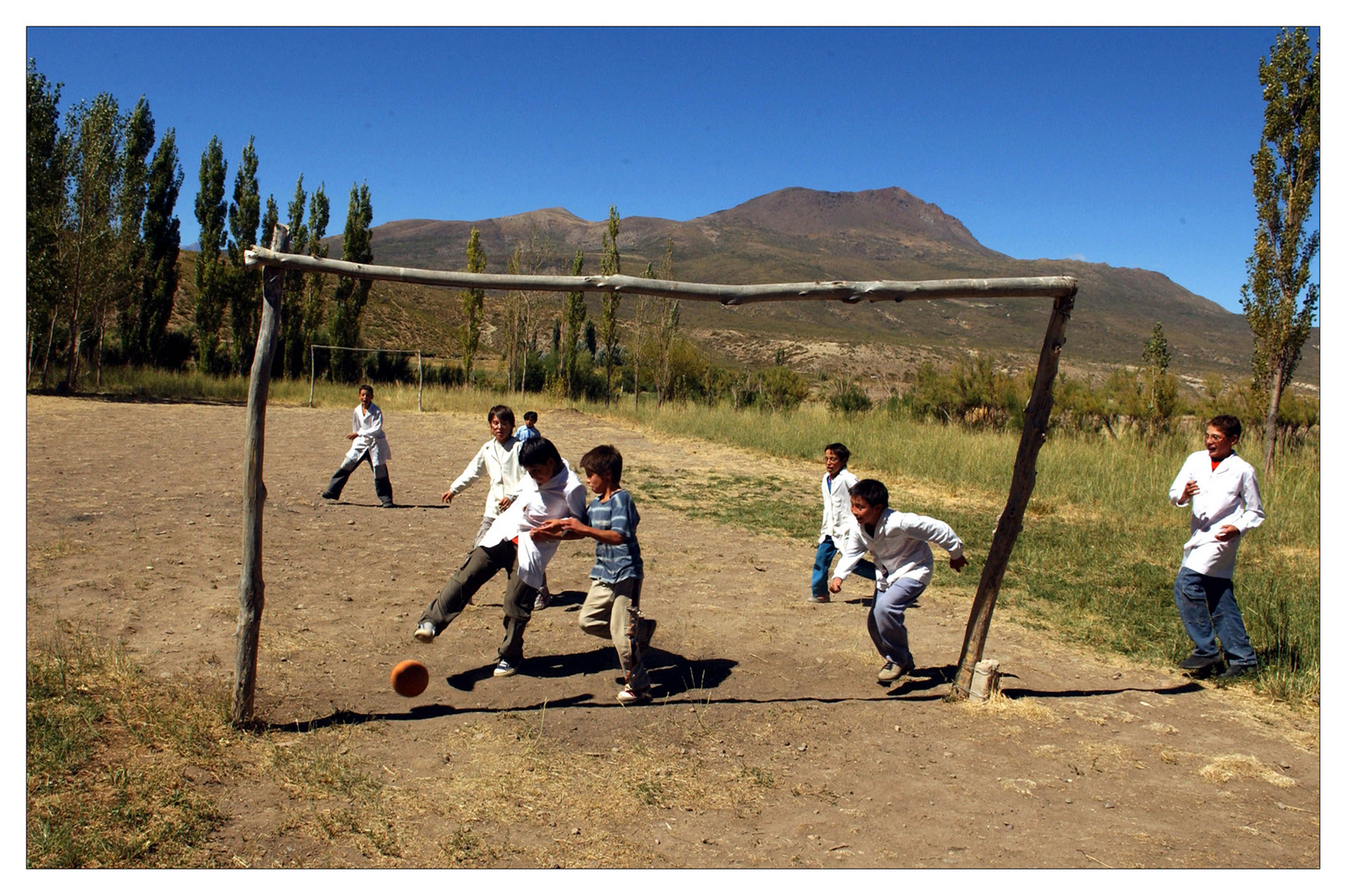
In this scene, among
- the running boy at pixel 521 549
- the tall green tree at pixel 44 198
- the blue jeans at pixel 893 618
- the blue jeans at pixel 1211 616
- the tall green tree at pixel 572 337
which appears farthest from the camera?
the tall green tree at pixel 572 337

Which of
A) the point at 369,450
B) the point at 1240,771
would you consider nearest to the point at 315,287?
the point at 369,450

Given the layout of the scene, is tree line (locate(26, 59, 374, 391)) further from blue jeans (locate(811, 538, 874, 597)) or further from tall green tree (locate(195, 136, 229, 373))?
blue jeans (locate(811, 538, 874, 597))

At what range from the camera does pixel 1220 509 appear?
6.12 meters

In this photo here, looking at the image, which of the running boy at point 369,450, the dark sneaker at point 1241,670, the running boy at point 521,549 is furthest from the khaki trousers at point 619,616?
the running boy at point 369,450

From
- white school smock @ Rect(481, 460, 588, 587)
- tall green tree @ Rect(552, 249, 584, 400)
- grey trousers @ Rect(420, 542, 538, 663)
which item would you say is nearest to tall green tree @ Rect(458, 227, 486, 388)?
tall green tree @ Rect(552, 249, 584, 400)

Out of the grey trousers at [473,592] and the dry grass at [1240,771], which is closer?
the dry grass at [1240,771]

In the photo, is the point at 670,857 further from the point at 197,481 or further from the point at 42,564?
the point at 197,481

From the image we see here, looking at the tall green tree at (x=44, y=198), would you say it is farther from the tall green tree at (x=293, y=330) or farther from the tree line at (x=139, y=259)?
the tall green tree at (x=293, y=330)

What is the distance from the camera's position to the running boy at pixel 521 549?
5.51m

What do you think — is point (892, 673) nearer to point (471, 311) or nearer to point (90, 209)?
point (90, 209)

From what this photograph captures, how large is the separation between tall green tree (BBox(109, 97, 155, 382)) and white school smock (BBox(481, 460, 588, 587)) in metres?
30.9

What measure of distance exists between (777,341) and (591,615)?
7898cm

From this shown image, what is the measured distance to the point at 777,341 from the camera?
83.1 m

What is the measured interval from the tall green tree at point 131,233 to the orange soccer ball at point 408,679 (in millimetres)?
31097
